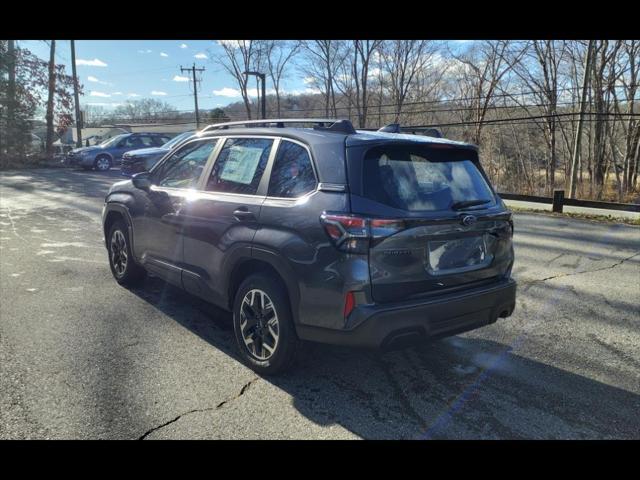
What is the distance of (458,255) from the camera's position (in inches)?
129

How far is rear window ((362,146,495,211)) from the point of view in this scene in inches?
121

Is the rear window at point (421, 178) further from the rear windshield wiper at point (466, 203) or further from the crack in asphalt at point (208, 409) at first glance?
the crack in asphalt at point (208, 409)

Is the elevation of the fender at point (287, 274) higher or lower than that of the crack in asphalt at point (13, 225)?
higher

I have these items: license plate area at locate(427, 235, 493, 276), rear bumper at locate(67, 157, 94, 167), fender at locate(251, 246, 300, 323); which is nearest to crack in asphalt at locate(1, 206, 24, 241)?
fender at locate(251, 246, 300, 323)

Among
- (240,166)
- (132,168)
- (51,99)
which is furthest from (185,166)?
(51,99)

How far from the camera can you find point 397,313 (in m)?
2.90

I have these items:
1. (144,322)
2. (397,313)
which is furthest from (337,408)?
(144,322)

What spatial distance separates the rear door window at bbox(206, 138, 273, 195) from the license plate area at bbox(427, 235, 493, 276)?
140 cm

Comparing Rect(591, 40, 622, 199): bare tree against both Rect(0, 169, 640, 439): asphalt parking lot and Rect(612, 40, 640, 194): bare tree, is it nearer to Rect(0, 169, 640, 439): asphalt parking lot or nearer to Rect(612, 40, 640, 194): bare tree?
Rect(612, 40, 640, 194): bare tree

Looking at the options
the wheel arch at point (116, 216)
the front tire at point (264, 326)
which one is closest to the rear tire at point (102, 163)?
the wheel arch at point (116, 216)

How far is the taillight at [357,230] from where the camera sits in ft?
9.48

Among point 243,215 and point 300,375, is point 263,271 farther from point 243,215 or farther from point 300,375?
point 300,375
